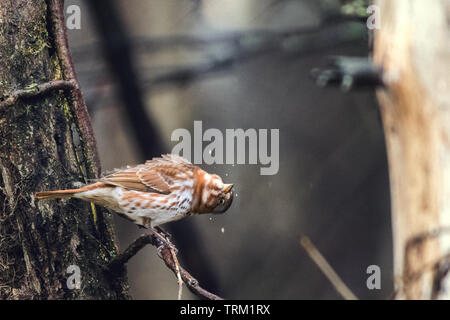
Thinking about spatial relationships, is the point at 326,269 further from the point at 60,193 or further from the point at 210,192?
the point at 60,193

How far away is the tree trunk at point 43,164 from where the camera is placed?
101 centimetres

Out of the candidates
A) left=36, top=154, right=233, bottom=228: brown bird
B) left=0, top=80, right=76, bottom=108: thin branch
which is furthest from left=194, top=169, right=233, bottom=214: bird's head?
left=0, top=80, right=76, bottom=108: thin branch

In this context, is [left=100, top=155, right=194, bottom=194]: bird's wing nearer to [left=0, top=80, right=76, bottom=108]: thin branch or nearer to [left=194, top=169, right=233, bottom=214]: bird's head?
[left=194, top=169, right=233, bottom=214]: bird's head

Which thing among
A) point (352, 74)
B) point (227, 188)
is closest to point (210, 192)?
point (227, 188)

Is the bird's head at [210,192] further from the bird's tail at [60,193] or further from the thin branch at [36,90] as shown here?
the thin branch at [36,90]

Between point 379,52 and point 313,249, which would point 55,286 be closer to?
point 313,249

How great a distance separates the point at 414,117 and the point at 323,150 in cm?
28

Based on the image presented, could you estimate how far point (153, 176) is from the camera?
1095mm

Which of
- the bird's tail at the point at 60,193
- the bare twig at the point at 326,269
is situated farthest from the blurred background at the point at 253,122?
the bird's tail at the point at 60,193

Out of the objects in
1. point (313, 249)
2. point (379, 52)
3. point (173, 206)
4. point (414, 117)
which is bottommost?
point (313, 249)

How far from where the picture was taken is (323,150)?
1483 mm

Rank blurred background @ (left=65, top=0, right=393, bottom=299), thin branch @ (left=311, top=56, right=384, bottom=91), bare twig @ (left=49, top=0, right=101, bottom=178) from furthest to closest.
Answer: thin branch @ (left=311, top=56, right=384, bottom=91) → blurred background @ (left=65, top=0, right=393, bottom=299) → bare twig @ (left=49, top=0, right=101, bottom=178)

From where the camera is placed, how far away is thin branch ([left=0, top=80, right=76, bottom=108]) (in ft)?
3.27
